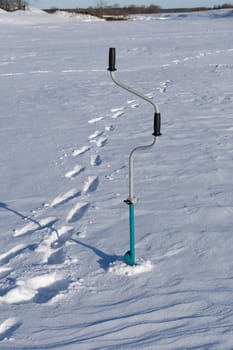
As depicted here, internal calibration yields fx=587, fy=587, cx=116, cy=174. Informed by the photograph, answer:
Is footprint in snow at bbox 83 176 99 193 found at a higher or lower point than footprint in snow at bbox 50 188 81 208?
higher

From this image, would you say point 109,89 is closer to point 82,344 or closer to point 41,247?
point 41,247

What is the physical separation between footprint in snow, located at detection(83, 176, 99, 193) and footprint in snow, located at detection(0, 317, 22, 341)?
6.70 ft

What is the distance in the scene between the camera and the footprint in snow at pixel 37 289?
3.09m

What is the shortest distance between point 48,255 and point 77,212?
784 mm

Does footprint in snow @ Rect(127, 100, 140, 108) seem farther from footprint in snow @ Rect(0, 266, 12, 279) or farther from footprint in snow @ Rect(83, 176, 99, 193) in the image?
footprint in snow @ Rect(0, 266, 12, 279)

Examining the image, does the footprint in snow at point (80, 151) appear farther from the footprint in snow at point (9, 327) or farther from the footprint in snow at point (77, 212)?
the footprint in snow at point (9, 327)

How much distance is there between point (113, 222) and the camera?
4.13 metres

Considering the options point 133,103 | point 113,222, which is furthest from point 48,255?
point 133,103

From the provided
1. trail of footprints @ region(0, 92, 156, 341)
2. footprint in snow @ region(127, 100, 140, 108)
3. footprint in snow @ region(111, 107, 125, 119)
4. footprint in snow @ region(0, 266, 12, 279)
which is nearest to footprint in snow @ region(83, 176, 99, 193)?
trail of footprints @ region(0, 92, 156, 341)

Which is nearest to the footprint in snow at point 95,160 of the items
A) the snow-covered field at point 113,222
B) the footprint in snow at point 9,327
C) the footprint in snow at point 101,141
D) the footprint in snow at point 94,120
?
the snow-covered field at point 113,222

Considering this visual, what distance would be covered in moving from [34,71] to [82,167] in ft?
24.8

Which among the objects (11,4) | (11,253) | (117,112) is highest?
(11,4)

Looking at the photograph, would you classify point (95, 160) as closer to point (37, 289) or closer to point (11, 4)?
point (37, 289)

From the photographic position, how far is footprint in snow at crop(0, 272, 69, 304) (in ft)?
10.1
